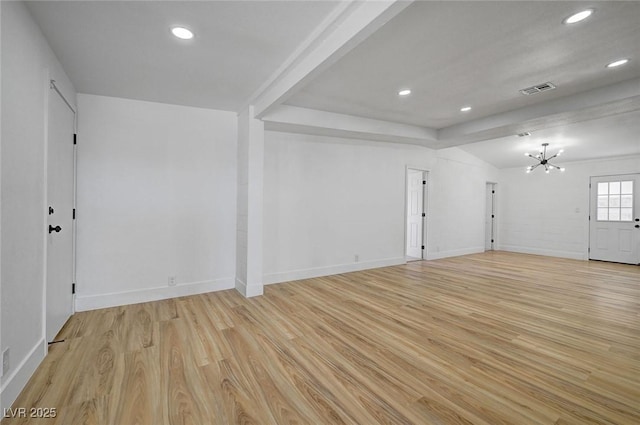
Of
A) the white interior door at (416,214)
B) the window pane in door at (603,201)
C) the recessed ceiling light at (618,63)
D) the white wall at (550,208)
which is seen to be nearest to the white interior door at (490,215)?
the white wall at (550,208)

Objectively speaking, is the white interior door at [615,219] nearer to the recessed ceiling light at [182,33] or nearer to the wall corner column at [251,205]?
the wall corner column at [251,205]

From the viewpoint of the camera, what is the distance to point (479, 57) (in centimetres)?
291

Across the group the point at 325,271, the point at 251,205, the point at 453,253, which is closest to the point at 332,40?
the point at 251,205

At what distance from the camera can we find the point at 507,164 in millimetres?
8430

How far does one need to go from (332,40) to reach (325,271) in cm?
392

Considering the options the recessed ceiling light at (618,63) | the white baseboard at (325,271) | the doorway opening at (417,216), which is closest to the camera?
the recessed ceiling light at (618,63)

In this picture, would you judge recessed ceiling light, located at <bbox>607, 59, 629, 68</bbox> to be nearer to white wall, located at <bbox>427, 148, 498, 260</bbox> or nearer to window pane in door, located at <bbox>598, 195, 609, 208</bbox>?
white wall, located at <bbox>427, 148, 498, 260</bbox>

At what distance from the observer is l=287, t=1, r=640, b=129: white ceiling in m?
2.24

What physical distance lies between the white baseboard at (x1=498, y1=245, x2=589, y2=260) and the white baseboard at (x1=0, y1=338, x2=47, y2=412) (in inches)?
409

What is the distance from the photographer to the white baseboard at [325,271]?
4754 mm

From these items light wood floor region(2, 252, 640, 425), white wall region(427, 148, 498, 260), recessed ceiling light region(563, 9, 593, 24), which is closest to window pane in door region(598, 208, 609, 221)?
white wall region(427, 148, 498, 260)

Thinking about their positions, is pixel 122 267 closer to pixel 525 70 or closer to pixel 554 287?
pixel 525 70

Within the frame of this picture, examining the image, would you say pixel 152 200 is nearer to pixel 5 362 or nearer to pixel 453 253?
pixel 5 362

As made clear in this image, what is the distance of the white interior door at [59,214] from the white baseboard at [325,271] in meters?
2.51
